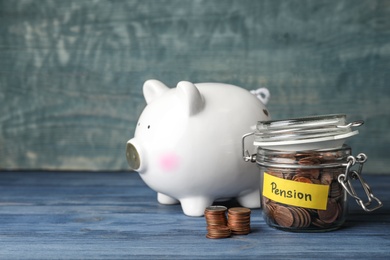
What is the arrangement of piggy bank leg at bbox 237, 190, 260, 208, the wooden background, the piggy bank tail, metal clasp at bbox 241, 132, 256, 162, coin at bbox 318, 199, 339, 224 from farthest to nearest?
1. the wooden background
2. the piggy bank tail
3. piggy bank leg at bbox 237, 190, 260, 208
4. metal clasp at bbox 241, 132, 256, 162
5. coin at bbox 318, 199, 339, 224

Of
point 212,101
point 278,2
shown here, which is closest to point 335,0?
point 278,2

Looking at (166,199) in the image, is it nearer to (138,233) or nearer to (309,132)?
(138,233)

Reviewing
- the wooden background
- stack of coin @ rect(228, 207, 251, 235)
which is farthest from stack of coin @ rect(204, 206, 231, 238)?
the wooden background

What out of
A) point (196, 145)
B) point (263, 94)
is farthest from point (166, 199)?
point (263, 94)

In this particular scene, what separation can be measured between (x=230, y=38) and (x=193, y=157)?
85 cm

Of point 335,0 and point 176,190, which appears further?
point 335,0

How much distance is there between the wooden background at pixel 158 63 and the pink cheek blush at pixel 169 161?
79 centimetres

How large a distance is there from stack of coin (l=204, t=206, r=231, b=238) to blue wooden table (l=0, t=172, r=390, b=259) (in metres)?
0.02

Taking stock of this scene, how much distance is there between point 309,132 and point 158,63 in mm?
1017

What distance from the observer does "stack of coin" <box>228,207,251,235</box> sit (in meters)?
1.18

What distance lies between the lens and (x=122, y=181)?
191cm

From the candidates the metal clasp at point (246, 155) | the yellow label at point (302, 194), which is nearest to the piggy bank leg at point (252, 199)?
the metal clasp at point (246, 155)

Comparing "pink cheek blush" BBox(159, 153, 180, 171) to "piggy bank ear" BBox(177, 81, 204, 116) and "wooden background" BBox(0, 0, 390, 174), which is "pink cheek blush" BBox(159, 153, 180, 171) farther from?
"wooden background" BBox(0, 0, 390, 174)

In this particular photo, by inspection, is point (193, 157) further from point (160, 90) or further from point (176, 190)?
point (160, 90)
